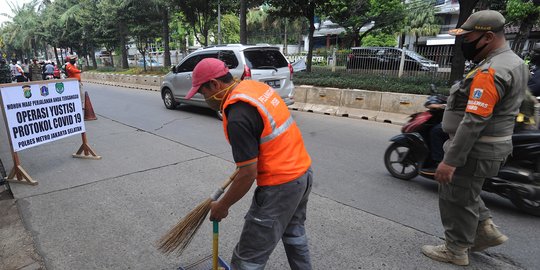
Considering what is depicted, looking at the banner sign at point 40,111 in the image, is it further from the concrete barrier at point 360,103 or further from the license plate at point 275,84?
the concrete barrier at point 360,103

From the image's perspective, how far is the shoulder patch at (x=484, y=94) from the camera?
2.18 metres

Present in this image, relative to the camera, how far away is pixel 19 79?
17.1 m

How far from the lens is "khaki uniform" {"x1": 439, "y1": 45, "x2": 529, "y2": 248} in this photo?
2.21 m

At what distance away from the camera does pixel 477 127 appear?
2.25 metres

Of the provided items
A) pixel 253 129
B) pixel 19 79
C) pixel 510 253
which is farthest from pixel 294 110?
pixel 19 79

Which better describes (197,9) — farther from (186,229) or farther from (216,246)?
(216,246)

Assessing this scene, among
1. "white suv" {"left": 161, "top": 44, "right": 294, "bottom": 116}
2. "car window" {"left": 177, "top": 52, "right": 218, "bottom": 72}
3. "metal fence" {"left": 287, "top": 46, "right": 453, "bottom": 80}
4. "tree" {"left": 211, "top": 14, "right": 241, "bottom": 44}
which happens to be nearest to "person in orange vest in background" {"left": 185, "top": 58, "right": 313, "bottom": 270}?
"white suv" {"left": 161, "top": 44, "right": 294, "bottom": 116}

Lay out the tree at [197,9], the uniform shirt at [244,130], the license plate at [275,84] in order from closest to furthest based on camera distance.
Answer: the uniform shirt at [244,130] < the license plate at [275,84] < the tree at [197,9]

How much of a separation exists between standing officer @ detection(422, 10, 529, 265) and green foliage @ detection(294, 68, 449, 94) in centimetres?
691

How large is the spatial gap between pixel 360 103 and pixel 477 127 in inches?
289

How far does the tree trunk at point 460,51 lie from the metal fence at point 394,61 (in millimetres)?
739

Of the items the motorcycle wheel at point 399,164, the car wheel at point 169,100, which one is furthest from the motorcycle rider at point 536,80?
the car wheel at point 169,100

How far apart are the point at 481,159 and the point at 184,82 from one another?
8541 mm

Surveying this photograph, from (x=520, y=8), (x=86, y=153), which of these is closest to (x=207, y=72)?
(x=86, y=153)
